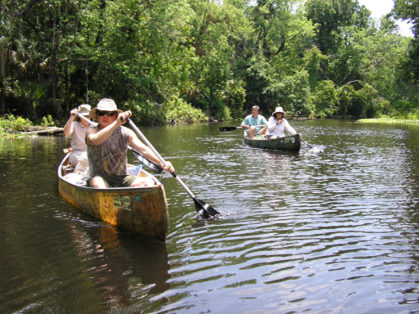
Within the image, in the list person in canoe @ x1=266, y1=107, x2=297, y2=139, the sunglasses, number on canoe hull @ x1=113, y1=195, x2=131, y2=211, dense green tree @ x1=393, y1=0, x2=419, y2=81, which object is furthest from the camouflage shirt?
dense green tree @ x1=393, y1=0, x2=419, y2=81

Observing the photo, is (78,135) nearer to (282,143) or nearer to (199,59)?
(282,143)

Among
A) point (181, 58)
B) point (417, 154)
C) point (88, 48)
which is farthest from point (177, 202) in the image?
point (181, 58)

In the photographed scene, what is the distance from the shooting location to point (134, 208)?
17.5 feet

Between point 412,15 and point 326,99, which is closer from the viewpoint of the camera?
point 412,15

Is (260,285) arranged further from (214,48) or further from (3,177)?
(214,48)

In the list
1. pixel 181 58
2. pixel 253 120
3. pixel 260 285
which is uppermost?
pixel 181 58

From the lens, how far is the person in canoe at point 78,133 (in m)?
7.89

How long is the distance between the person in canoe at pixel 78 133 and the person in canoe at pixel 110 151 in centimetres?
211

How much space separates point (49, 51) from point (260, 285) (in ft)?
81.9

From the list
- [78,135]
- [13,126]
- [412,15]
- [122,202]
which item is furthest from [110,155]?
[412,15]

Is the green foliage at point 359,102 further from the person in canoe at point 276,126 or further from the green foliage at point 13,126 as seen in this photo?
the green foliage at point 13,126

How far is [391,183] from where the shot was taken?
28.6ft

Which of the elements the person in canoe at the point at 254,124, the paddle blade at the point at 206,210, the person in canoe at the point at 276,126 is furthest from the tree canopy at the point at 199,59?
the paddle blade at the point at 206,210

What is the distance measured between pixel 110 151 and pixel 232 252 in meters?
2.20
